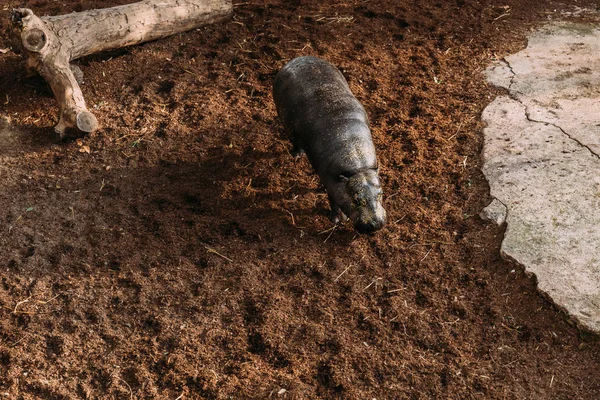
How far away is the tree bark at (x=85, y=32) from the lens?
6.68m

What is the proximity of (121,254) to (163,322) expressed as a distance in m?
0.85

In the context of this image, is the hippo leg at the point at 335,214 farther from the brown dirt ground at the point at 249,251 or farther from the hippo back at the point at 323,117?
the hippo back at the point at 323,117

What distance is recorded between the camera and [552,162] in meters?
6.29

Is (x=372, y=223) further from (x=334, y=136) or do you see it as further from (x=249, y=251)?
(x=249, y=251)

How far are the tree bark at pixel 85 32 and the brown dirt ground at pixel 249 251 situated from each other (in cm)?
22

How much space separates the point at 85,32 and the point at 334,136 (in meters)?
3.38

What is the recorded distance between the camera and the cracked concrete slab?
5.36m

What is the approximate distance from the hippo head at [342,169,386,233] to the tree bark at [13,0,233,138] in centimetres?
293

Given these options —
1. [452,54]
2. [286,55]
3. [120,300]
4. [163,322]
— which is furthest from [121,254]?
[452,54]

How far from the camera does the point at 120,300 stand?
518cm

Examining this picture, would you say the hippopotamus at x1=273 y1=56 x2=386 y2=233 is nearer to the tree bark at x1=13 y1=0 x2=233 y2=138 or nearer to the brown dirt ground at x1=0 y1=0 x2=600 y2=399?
the brown dirt ground at x1=0 y1=0 x2=600 y2=399

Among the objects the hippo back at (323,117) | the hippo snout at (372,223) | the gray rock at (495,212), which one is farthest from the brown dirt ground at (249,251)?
the hippo back at (323,117)

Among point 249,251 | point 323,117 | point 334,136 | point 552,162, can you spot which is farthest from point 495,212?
point 249,251

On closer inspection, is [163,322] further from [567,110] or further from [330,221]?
[567,110]
